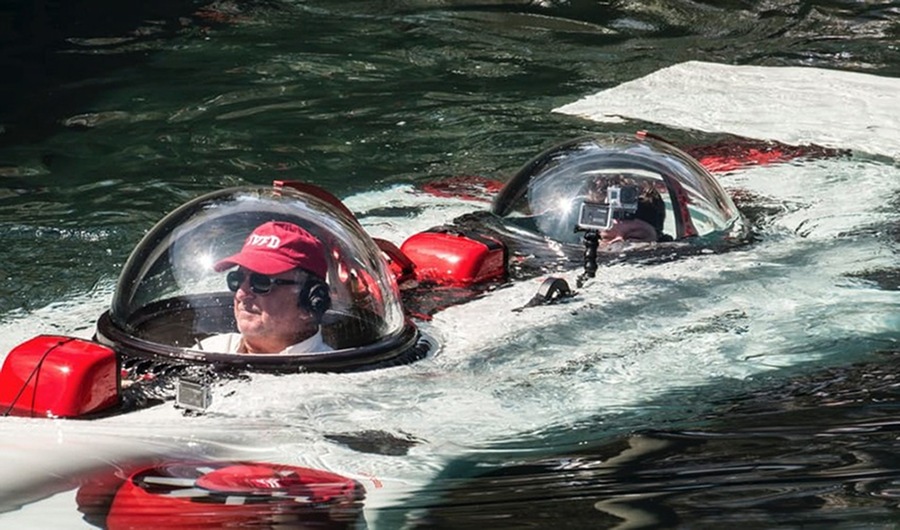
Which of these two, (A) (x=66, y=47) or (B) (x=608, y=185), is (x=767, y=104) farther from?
(A) (x=66, y=47)

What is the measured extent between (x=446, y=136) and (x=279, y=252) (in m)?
5.78

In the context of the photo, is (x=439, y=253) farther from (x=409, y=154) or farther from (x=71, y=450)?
(x=409, y=154)

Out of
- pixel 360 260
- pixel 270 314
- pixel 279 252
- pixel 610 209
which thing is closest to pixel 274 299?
pixel 270 314

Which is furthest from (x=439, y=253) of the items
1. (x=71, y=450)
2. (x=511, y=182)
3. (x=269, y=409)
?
(x=71, y=450)

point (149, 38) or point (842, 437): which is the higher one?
point (149, 38)

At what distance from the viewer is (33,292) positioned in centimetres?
704

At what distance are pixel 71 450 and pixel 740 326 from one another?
2908 millimetres

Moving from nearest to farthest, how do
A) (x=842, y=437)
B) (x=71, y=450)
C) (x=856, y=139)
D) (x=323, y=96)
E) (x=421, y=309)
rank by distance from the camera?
(x=71, y=450) < (x=842, y=437) < (x=421, y=309) < (x=856, y=139) < (x=323, y=96)

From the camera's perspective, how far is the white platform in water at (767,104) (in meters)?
9.95

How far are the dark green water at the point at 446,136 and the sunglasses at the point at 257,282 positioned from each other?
85cm

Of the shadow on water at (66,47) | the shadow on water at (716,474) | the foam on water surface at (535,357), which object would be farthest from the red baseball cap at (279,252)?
the shadow on water at (66,47)

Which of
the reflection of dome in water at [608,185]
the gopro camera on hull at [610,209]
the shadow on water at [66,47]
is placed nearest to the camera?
the gopro camera on hull at [610,209]

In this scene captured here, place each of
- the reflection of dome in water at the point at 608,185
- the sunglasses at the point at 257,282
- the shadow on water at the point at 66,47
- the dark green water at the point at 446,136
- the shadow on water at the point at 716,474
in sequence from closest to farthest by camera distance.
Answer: the shadow on water at the point at 716,474, the dark green water at the point at 446,136, the sunglasses at the point at 257,282, the reflection of dome in water at the point at 608,185, the shadow on water at the point at 66,47

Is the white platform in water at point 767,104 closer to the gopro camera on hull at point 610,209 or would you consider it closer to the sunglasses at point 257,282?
the gopro camera on hull at point 610,209
